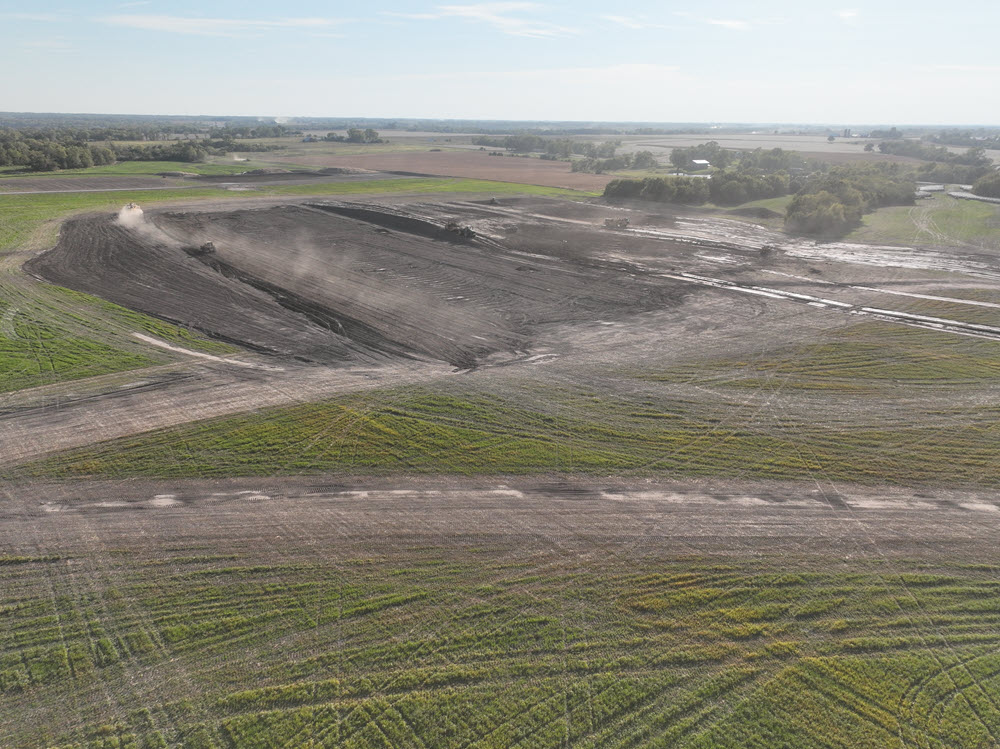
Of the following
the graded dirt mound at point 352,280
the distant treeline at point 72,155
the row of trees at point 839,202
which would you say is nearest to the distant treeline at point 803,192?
the row of trees at point 839,202

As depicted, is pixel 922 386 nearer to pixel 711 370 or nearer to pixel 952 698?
pixel 711 370

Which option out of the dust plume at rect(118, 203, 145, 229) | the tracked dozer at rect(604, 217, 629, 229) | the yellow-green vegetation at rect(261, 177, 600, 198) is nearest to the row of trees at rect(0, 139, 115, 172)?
the yellow-green vegetation at rect(261, 177, 600, 198)

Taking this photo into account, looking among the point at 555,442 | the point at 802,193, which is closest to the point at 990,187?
the point at 802,193

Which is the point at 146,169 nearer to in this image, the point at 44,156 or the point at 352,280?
the point at 44,156

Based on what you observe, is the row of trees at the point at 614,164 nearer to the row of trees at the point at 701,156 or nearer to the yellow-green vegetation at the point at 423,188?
the row of trees at the point at 701,156

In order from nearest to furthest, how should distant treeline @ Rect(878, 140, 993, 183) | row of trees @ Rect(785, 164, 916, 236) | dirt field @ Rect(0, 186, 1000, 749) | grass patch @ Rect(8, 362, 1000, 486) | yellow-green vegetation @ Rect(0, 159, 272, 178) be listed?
1. dirt field @ Rect(0, 186, 1000, 749)
2. grass patch @ Rect(8, 362, 1000, 486)
3. row of trees @ Rect(785, 164, 916, 236)
4. yellow-green vegetation @ Rect(0, 159, 272, 178)
5. distant treeline @ Rect(878, 140, 993, 183)

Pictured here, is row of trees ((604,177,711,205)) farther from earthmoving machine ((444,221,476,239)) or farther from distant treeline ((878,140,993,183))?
distant treeline ((878,140,993,183))
